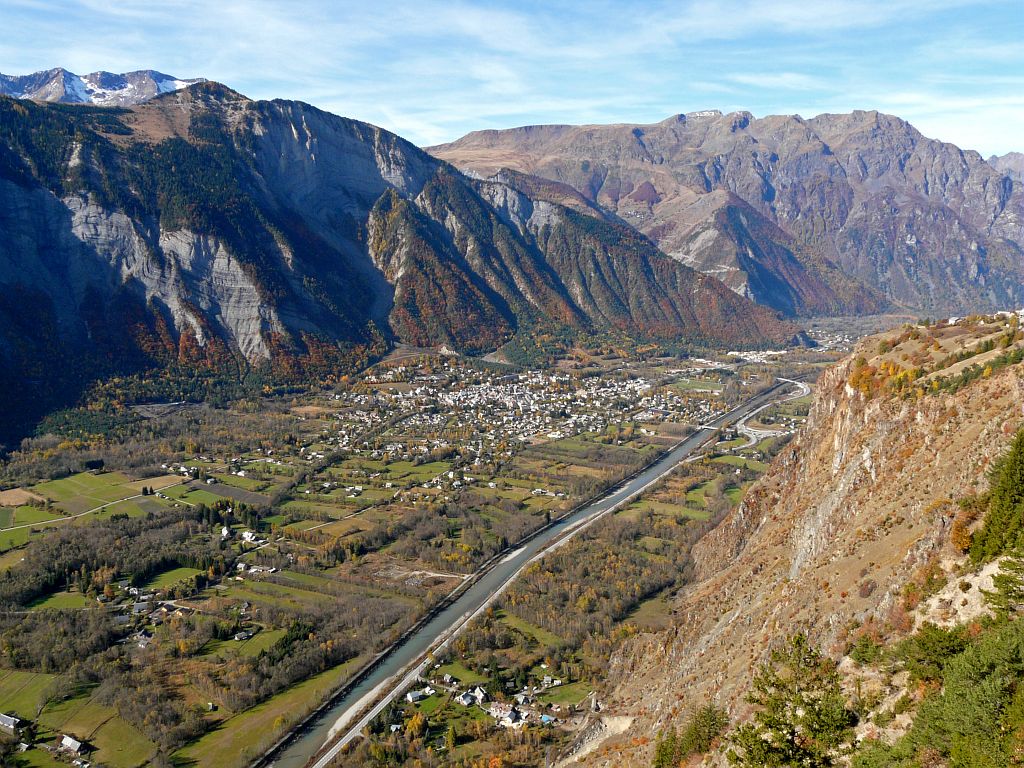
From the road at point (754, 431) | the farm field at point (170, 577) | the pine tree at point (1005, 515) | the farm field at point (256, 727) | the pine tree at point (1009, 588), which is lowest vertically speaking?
the farm field at point (256, 727)

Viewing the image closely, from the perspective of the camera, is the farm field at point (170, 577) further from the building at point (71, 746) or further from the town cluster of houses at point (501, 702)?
the town cluster of houses at point (501, 702)

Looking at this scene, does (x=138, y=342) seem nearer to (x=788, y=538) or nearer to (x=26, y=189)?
(x=26, y=189)

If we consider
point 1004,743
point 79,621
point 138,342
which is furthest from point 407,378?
point 1004,743

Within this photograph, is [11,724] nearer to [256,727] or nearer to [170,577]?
[256,727]

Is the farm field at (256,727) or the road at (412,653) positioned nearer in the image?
the farm field at (256,727)

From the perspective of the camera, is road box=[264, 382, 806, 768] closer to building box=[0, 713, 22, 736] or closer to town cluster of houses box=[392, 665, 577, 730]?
town cluster of houses box=[392, 665, 577, 730]

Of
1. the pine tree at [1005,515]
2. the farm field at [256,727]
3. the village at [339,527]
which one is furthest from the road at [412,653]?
the pine tree at [1005,515]
